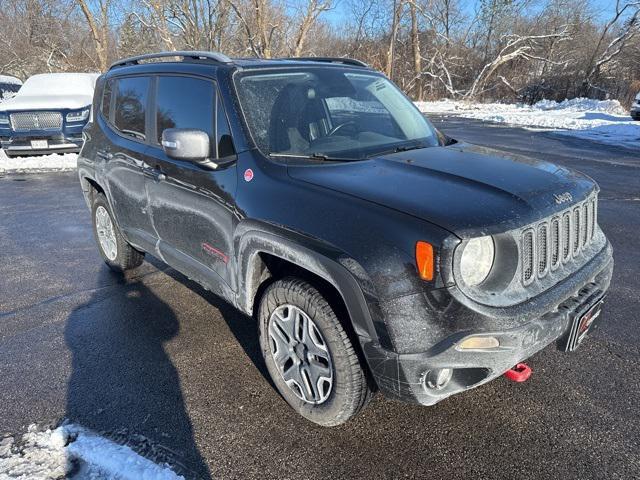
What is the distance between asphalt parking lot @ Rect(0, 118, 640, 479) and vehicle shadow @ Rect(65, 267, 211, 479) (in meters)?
0.01

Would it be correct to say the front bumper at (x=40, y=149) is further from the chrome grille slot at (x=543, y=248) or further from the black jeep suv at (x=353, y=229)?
the chrome grille slot at (x=543, y=248)

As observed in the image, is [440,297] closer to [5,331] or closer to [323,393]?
[323,393]

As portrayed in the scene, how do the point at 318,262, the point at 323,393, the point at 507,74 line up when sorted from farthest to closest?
the point at 507,74, the point at 323,393, the point at 318,262

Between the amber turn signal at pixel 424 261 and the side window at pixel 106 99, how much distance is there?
349 cm

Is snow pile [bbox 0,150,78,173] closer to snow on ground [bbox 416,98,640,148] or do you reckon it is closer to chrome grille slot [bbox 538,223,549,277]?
chrome grille slot [bbox 538,223,549,277]

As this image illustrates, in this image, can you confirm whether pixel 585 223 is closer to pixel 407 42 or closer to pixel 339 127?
pixel 339 127

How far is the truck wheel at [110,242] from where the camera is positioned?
469cm

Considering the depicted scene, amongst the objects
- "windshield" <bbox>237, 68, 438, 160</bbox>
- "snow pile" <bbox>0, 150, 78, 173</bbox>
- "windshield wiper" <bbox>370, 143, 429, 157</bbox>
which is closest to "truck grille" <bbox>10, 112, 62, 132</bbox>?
"snow pile" <bbox>0, 150, 78, 173</bbox>

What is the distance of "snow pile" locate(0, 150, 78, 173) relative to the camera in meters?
11.0

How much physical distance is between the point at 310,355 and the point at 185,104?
194 cm

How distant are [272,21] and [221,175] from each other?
93.9 feet

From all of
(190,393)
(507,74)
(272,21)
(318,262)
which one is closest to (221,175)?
(318,262)

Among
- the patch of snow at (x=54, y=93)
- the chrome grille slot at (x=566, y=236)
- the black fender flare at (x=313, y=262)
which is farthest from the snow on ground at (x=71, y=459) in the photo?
the patch of snow at (x=54, y=93)

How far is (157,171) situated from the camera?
351 cm
